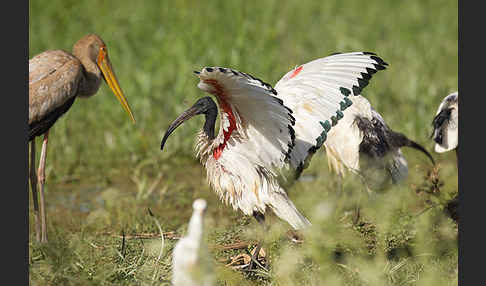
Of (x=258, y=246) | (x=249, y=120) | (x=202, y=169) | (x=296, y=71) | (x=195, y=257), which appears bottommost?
(x=202, y=169)

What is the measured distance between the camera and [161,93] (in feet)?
27.2

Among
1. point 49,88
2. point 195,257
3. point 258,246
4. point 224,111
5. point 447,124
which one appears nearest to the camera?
point 195,257

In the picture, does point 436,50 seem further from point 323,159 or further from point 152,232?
point 152,232

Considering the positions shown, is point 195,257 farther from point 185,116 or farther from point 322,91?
point 322,91

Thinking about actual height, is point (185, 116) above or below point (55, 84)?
below

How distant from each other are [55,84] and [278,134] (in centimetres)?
173

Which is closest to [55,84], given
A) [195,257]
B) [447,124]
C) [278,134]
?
[278,134]

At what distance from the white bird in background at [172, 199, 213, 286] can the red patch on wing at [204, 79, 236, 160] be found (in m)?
0.73

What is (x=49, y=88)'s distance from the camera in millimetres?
5086

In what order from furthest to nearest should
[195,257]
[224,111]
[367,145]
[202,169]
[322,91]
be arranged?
[202,169], [367,145], [322,91], [224,111], [195,257]

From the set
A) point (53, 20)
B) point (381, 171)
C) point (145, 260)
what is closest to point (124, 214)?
point (145, 260)

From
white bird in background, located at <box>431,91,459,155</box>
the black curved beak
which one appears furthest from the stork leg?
white bird in background, located at <box>431,91,459,155</box>

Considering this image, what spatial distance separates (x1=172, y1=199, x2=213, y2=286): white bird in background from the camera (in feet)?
10.7

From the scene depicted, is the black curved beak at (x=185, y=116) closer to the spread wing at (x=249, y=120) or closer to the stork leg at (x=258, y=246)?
the spread wing at (x=249, y=120)
